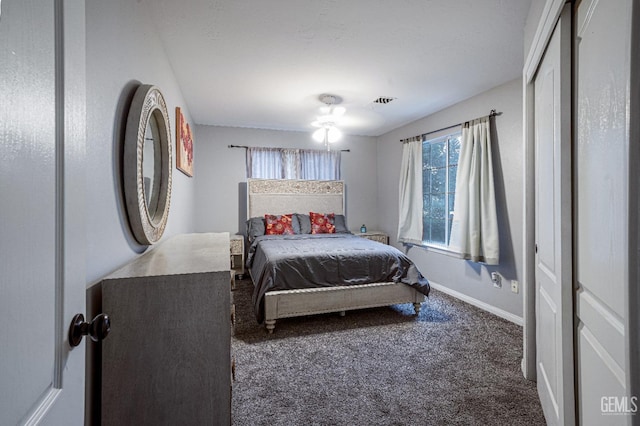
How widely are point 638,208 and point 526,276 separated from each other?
4.88 feet

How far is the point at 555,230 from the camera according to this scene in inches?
55.4

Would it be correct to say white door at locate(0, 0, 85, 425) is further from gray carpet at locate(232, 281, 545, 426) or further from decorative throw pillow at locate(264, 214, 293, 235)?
decorative throw pillow at locate(264, 214, 293, 235)

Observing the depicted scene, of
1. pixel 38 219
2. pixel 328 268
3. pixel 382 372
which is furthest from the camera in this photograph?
pixel 328 268

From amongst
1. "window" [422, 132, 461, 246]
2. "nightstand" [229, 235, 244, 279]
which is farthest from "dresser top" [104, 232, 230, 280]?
"window" [422, 132, 461, 246]

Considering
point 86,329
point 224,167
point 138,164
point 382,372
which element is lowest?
point 382,372

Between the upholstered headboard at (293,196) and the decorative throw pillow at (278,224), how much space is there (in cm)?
25

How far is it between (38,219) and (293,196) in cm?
445

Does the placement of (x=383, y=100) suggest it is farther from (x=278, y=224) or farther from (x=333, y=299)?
(x=333, y=299)

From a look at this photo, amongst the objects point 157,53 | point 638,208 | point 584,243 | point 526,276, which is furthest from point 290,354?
point 157,53

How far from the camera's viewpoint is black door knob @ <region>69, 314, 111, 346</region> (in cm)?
64

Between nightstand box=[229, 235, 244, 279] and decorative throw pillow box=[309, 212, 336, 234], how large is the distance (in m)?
1.10

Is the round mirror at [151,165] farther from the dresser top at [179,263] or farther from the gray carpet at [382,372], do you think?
the gray carpet at [382,372]

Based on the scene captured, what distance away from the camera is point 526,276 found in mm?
1986

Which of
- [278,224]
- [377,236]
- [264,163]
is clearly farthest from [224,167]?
[377,236]
